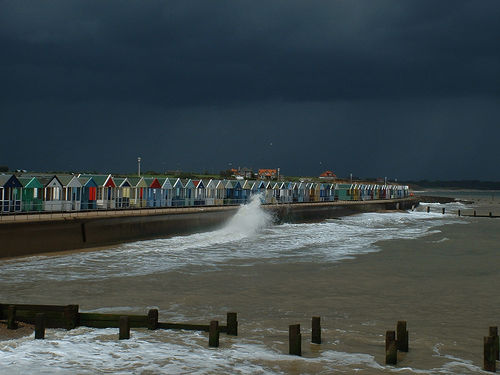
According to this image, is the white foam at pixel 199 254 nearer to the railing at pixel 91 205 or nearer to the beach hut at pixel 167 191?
the railing at pixel 91 205

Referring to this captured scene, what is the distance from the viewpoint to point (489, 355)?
11688mm

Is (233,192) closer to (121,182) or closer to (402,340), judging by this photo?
(121,182)

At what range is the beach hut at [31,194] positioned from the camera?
124 ft

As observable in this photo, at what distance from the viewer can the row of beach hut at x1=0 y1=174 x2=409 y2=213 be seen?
37.9m

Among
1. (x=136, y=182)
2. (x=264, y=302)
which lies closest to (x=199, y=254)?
(x=264, y=302)

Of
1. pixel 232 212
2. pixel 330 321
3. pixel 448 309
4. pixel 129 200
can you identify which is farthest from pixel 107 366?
pixel 232 212

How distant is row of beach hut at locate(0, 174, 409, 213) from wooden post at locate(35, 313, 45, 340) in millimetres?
24972

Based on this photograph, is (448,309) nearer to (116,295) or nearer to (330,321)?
(330,321)

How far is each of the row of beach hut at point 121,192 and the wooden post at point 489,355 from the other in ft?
103

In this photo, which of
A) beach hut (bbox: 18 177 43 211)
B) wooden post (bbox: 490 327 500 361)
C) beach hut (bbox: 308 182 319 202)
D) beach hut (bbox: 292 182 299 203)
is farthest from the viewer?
beach hut (bbox: 308 182 319 202)

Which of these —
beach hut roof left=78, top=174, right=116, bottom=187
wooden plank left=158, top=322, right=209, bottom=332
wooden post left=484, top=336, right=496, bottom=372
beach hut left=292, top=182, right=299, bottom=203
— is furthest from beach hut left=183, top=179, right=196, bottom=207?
wooden post left=484, top=336, right=496, bottom=372

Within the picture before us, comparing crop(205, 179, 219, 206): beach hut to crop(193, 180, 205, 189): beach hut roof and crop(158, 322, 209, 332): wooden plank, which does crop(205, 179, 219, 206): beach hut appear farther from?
crop(158, 322, 209, 332): wooden plank

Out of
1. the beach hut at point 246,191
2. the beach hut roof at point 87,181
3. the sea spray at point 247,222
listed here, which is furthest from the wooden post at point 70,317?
the beach hut at point 246,191

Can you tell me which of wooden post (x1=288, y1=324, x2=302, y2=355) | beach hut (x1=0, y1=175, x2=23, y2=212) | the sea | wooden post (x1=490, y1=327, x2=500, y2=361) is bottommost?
the sea
